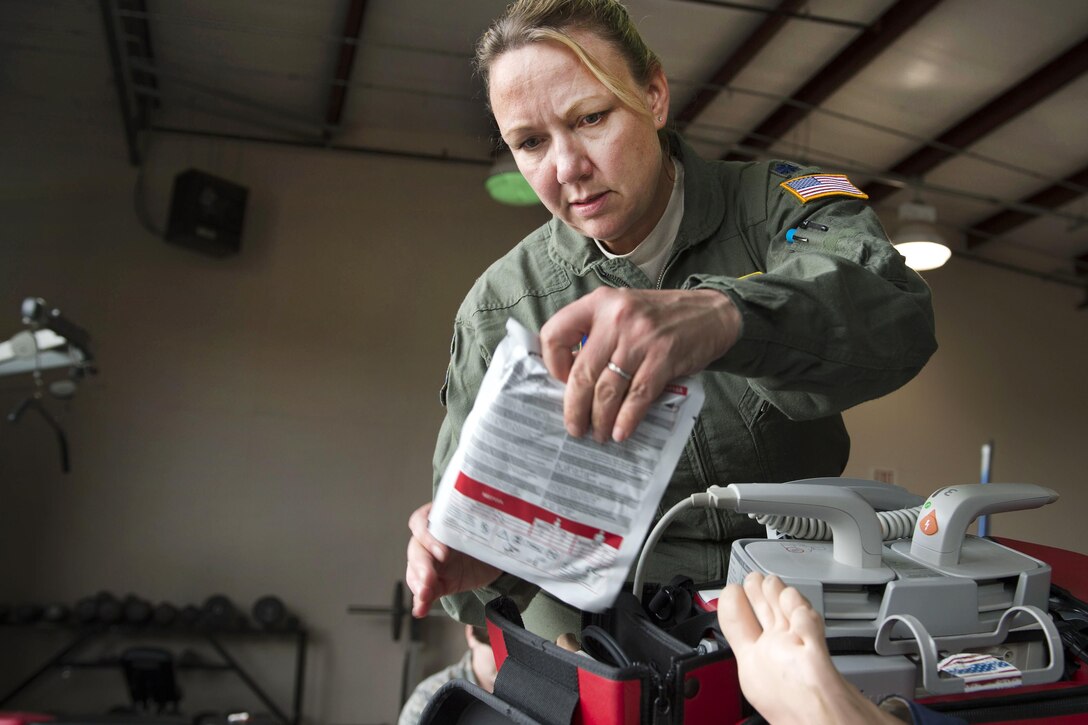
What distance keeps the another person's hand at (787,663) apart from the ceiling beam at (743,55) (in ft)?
13.5

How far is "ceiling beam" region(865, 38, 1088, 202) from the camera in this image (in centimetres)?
505

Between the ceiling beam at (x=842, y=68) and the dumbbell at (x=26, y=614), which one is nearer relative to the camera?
the ceiling beam at (x=842, y=68)

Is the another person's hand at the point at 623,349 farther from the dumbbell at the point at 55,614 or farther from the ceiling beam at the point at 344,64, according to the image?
the dumbbell at the point at 55,614

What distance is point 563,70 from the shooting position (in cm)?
108

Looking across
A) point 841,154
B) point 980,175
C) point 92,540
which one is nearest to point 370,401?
point 92,540

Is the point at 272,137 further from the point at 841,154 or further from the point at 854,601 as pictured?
A: the point at 854,601

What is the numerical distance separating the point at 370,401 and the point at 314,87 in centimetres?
221

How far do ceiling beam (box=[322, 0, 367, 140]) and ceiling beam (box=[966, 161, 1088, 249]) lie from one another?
4.87 metres

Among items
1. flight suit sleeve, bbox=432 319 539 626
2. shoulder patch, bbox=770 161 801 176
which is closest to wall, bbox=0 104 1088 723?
flight suit sleeve, bbox=432 319 539 626

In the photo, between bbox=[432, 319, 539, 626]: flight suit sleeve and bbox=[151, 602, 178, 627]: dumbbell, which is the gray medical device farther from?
bbox=[151, 602, 178, 627]: dumbbell

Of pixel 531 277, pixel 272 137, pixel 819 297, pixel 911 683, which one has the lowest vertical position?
pixel 911 683

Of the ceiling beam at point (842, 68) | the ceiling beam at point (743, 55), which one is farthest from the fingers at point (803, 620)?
the ceiling beam at point (842, 68)

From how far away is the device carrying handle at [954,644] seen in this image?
28.6 inches

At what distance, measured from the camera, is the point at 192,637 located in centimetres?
587
